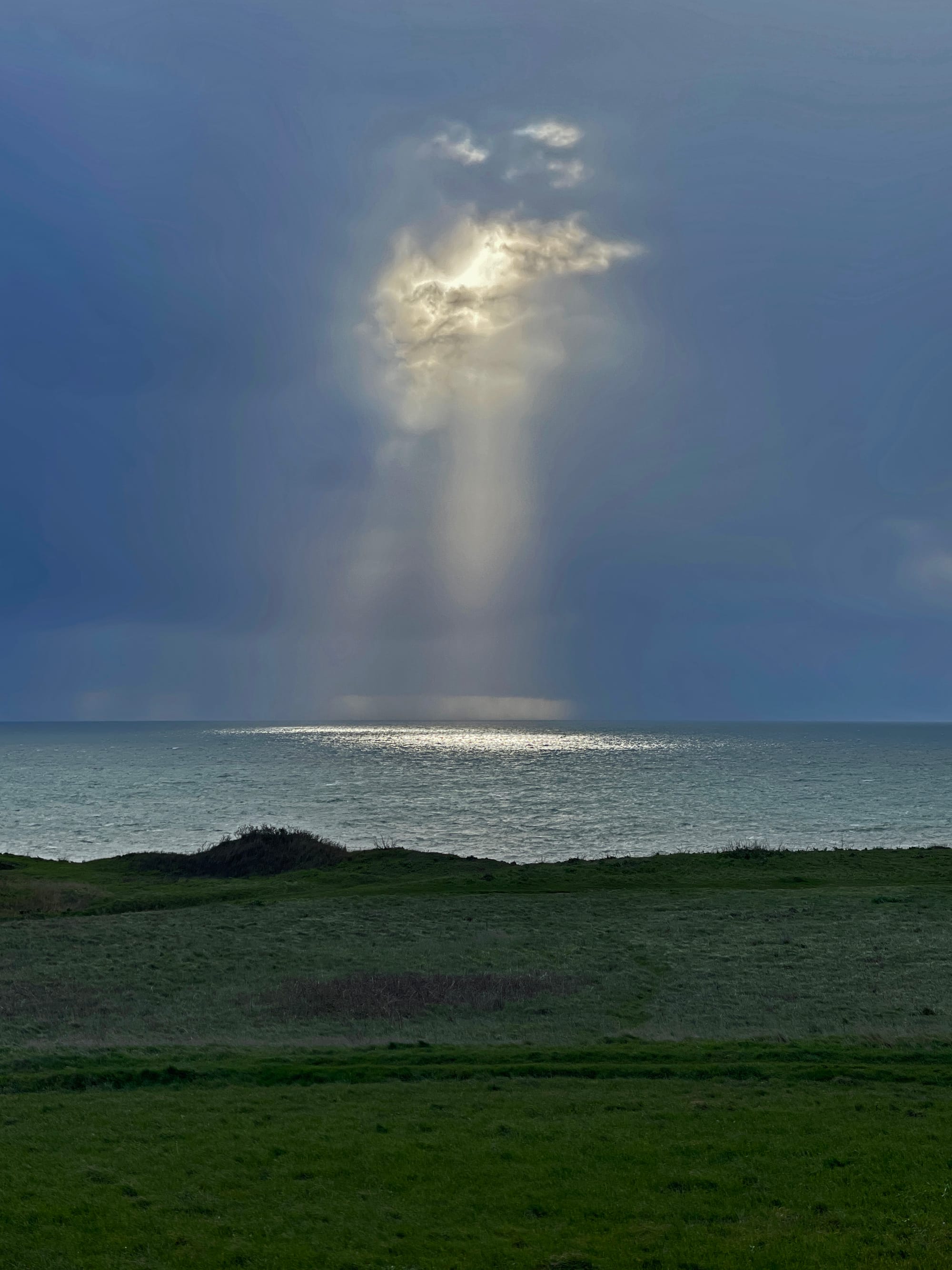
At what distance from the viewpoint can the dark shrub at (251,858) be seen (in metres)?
67.7

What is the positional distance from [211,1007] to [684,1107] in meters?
17.2

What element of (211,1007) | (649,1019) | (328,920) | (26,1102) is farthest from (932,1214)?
(328,920)

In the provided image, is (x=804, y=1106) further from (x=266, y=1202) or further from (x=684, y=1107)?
(x=266, y=1202)

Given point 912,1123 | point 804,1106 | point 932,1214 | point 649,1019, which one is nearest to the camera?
point 932,1214

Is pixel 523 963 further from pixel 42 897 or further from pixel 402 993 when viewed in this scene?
pixel 42 897

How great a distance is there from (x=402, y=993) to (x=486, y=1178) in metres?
16.1

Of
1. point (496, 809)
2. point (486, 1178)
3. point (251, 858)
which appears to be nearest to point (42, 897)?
point (251, 858)

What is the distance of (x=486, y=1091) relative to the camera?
829 inches

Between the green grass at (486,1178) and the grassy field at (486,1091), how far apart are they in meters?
0.06

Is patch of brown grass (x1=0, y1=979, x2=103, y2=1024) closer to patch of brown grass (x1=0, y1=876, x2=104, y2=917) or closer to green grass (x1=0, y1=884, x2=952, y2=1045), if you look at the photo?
green grass (x1=0, y1=884, x2=952, y2=1045)

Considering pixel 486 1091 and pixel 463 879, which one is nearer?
pixel 486 1091

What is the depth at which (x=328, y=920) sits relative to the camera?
45094 mm

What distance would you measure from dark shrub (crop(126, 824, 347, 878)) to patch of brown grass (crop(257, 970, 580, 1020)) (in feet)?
111

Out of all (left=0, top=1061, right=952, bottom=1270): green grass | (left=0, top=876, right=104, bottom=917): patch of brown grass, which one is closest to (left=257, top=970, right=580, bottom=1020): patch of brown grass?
(left=0, top=1061, right=952, bottom=1270): green grass
